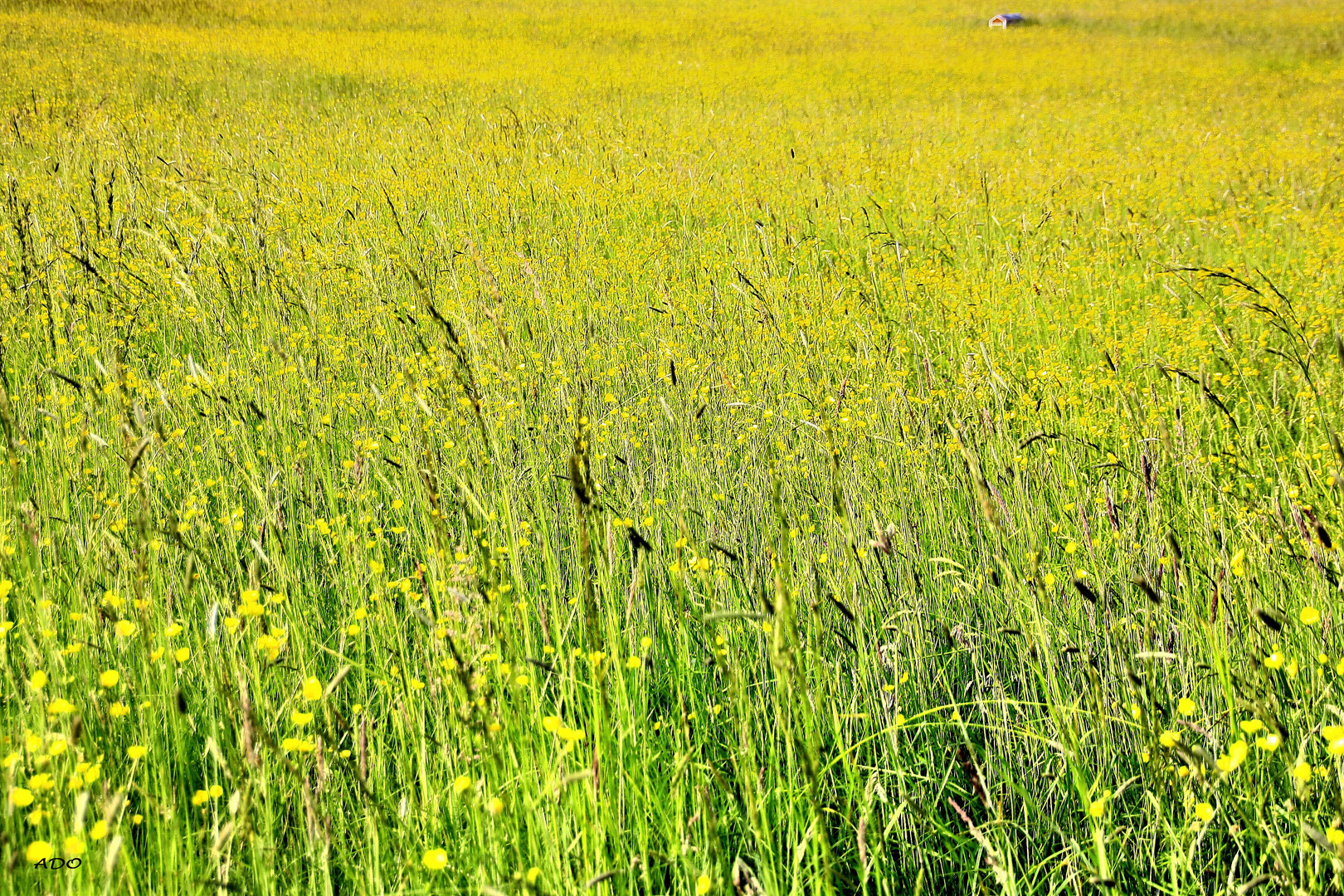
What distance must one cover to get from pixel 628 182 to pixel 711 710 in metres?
5.23

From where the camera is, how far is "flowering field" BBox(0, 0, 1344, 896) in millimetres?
1175

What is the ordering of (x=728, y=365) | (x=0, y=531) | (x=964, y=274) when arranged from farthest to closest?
1. (x=964, y=274)
2. (x=728, y=365)
3. (x=0, y=531)

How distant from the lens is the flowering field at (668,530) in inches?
46.3

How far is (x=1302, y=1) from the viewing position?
26250 mm

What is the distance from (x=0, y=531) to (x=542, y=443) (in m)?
1.27

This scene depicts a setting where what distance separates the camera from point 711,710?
144 cm

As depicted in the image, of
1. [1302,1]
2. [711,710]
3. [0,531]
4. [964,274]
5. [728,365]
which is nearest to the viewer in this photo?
[711,710]

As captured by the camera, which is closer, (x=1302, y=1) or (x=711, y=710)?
(x=711, y=710)

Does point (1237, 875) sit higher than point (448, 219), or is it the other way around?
point (448, 219)

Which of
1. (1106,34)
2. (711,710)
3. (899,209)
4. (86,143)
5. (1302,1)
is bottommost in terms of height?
(711,710)

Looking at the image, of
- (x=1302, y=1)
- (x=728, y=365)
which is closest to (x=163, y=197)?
(x=728, y=365)

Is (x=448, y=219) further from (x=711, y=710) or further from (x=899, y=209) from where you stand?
(x=711, y=710)

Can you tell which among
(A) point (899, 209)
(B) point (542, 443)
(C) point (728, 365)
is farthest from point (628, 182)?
(B) point (542, 443)

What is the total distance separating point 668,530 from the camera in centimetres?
208
